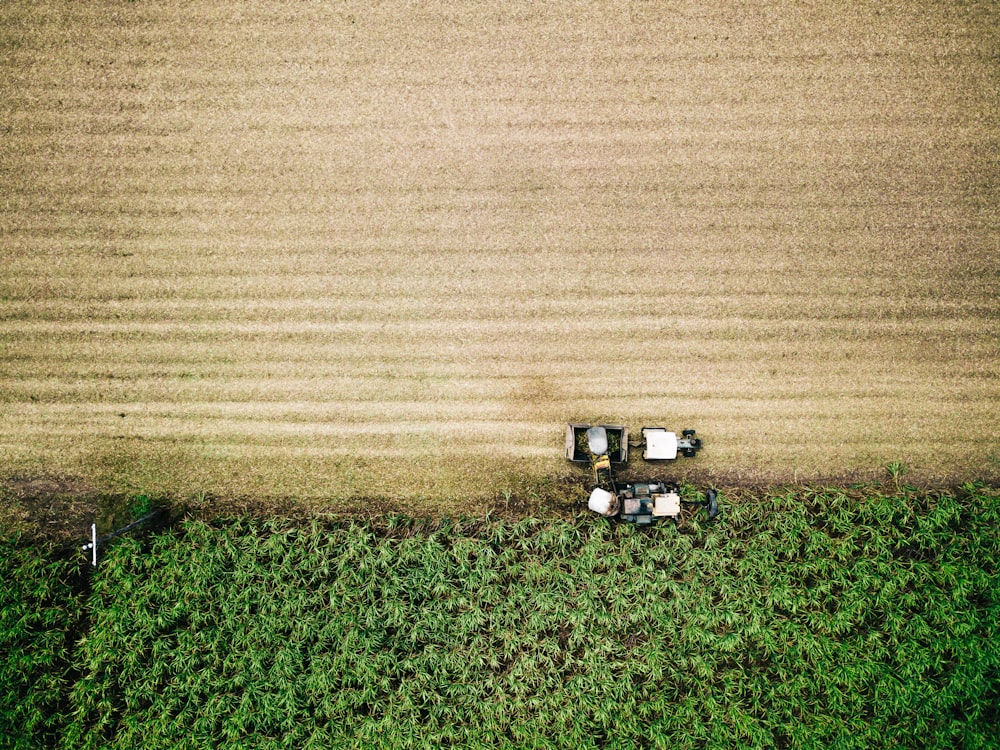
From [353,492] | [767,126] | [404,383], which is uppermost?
[767,126]

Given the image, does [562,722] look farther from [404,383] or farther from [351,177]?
[351,177]

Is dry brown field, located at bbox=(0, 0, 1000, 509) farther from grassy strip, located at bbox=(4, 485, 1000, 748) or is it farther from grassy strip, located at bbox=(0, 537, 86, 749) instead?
grassy strip, located at bbox=(0, 537, 86, 749)

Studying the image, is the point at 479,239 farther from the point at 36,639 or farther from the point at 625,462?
the point at 36,639

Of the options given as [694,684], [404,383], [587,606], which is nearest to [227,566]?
[404,383]

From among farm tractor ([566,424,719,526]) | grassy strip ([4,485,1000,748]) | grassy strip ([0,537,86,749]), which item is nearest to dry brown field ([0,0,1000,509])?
farm tractor ([566,424,719,526])

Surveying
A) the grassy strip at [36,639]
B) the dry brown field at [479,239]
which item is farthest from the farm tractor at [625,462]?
the grassy strip at [36,639]

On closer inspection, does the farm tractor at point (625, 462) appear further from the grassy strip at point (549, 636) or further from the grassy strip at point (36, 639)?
the grassy strip at point (36, 639)
